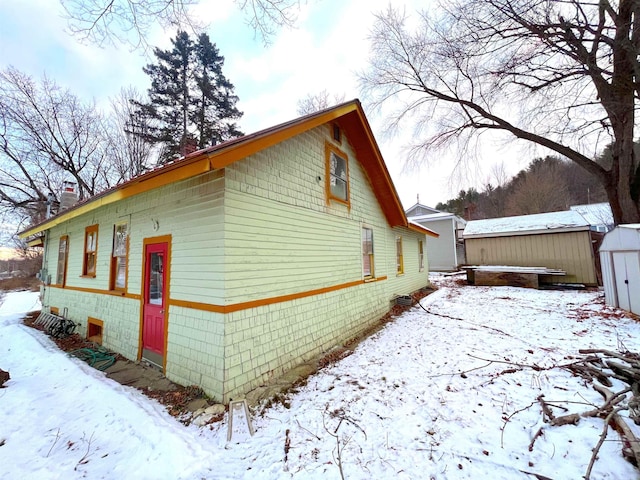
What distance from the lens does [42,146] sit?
15625 millimetres

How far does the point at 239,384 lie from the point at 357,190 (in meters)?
5.78

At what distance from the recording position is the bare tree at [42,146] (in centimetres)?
1437

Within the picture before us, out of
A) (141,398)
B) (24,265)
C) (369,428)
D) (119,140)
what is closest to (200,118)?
(119,140)

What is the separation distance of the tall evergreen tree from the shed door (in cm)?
1938

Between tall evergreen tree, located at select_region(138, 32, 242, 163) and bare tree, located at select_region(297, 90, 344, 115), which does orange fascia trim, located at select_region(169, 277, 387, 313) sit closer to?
tall evergreen tree, located at select_region(138, 32, 242, 163)

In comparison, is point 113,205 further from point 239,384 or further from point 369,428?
point 369,428

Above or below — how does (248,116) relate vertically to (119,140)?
above

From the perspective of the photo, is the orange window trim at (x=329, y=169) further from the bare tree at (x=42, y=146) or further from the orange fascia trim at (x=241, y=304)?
the bare tree at (x=42, y=146)

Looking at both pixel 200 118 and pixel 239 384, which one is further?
pixel 200 118

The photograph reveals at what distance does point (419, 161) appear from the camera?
12.8 meters

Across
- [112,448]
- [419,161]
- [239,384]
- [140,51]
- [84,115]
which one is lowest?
[112,448]

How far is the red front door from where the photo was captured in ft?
15.4

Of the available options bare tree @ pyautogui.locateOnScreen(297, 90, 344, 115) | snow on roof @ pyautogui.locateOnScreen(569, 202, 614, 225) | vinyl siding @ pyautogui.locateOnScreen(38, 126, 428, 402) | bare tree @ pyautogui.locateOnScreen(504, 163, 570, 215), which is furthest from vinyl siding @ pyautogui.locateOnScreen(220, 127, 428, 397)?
bare tree @ pyautogui.locateOnScreen(504, 163, 570, 215)

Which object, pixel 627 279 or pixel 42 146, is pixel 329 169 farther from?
pixel 42 146
